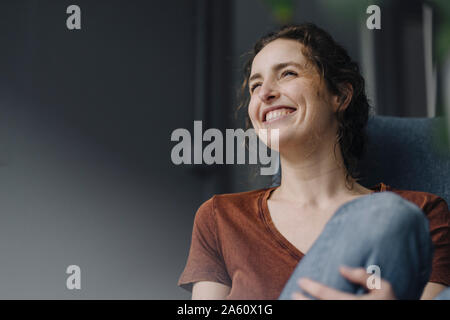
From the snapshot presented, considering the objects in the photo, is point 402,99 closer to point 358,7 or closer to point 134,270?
point 358,7

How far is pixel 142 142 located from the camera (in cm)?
77

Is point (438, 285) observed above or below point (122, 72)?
below

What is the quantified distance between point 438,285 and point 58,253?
603mm

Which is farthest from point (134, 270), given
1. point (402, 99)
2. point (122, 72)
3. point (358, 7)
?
point (402, 99)

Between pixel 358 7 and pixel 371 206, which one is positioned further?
pixel 358 7

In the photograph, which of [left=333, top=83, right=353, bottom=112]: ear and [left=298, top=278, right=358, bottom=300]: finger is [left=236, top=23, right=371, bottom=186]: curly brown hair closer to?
[left=333, top=83, right=353, bottom=112]: ear

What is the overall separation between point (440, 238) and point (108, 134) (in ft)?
1.97

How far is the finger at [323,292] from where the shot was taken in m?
0.46

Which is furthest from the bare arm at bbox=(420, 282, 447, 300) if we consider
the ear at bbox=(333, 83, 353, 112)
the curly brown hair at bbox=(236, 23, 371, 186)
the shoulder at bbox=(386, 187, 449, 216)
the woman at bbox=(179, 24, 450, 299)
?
the ear at bbox=(333, 83, 353, 112)

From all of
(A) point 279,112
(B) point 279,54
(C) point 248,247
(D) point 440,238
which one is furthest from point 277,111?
(D) point 440,238

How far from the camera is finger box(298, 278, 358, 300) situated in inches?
17.9

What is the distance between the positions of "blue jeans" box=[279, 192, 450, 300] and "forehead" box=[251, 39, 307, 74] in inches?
14.2

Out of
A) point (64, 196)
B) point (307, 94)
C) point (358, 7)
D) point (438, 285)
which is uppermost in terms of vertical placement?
point (358, 7)

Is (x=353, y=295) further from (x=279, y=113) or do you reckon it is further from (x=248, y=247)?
(x=279, y=113)
